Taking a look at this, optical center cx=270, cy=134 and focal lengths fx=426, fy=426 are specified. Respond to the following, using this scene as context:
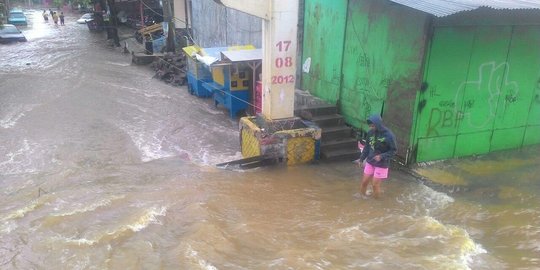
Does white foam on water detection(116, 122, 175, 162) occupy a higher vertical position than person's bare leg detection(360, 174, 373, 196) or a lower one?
lower

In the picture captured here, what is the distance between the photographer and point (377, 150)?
7176 mm

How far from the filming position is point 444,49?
825cm

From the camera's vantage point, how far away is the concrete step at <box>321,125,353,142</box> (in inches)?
395

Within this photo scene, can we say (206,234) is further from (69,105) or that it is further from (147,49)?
(147,49)

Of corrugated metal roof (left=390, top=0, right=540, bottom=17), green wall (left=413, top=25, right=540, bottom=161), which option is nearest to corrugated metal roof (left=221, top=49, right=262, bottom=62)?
corrugated metal roof (left=390, top=0, right=540, bottom=17)

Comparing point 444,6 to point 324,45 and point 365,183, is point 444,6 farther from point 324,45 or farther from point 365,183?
point 324,45

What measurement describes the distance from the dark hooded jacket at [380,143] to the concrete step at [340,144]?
8.15 ft

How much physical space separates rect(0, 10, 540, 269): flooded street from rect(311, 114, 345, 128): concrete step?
4.46ft

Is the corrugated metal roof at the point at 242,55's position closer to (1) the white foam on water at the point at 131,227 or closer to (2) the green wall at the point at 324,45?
(2) the green wall at the point at 324,45

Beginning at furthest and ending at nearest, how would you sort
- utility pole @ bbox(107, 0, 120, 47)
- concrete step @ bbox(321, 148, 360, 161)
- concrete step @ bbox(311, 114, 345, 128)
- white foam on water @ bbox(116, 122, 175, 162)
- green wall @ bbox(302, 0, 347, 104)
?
utility pole @ bbox(107, 0, 120, 47) < white foam on water @ bbox(116, 122, 175, 162) < green wall @ bbox(302, 0, 347, 104) < concrete step @ bbox(311, 114, 345, 128) < concrete step @ bbox(321, 148, 360, 161)

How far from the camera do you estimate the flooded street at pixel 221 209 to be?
5562 mm

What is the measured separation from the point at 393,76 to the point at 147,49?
19469 millimetres

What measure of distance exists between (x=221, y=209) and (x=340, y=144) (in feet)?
12.7

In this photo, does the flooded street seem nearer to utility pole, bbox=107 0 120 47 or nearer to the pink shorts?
the pink shorts
